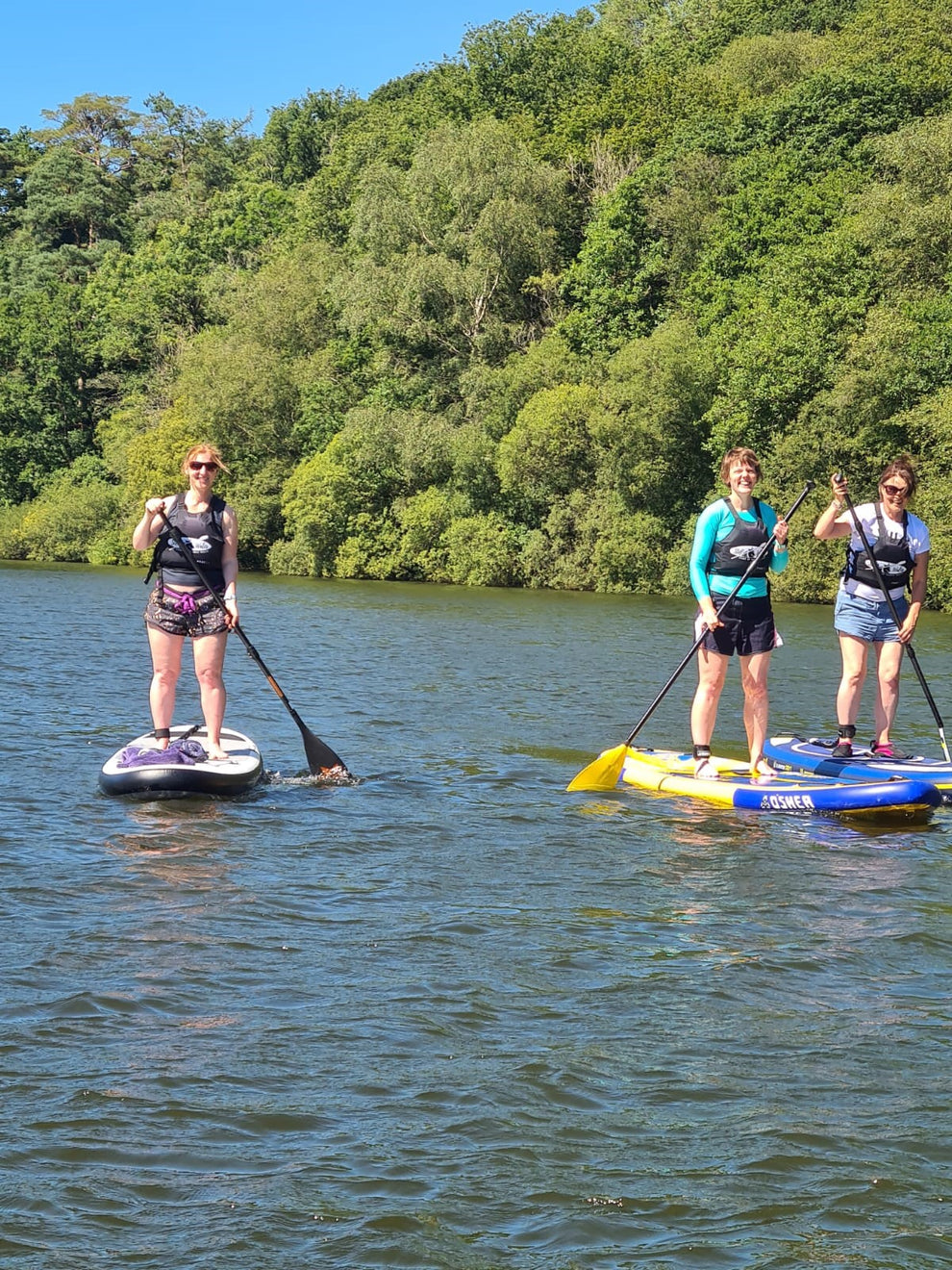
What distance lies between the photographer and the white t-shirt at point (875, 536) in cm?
1141

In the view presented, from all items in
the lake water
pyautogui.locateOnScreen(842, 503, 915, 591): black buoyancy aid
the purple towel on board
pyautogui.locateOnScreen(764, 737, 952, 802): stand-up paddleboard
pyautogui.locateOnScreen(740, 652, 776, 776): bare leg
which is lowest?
the lake water

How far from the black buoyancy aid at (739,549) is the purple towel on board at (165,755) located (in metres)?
3.84

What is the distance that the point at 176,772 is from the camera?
10.6 m

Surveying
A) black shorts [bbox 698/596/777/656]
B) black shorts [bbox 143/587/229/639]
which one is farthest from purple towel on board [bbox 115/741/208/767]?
black shorts [bbox 698/596/777/656]

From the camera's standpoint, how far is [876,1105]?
17.7 feet

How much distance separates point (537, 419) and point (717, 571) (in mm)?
37966

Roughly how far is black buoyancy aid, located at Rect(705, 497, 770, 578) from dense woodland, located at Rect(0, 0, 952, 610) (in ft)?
92.7

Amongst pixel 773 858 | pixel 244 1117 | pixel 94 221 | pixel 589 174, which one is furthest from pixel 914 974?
pixel 94 221

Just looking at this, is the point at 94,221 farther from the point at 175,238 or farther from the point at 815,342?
the point at 815,342

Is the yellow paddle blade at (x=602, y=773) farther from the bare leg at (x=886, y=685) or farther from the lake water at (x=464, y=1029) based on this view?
the bare leg at (x=886, y=685)

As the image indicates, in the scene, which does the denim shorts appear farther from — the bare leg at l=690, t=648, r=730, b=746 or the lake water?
the lake water

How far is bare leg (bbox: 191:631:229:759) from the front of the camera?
10609 mm

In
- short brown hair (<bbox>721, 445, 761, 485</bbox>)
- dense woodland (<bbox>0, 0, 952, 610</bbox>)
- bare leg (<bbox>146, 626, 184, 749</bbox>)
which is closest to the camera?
short brown hair (<bbox>721, 445, 761, 485</bbox>)

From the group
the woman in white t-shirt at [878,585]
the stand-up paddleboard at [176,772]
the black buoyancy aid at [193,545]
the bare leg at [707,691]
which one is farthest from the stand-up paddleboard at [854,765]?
the black buoyancy aid at [193,545]
